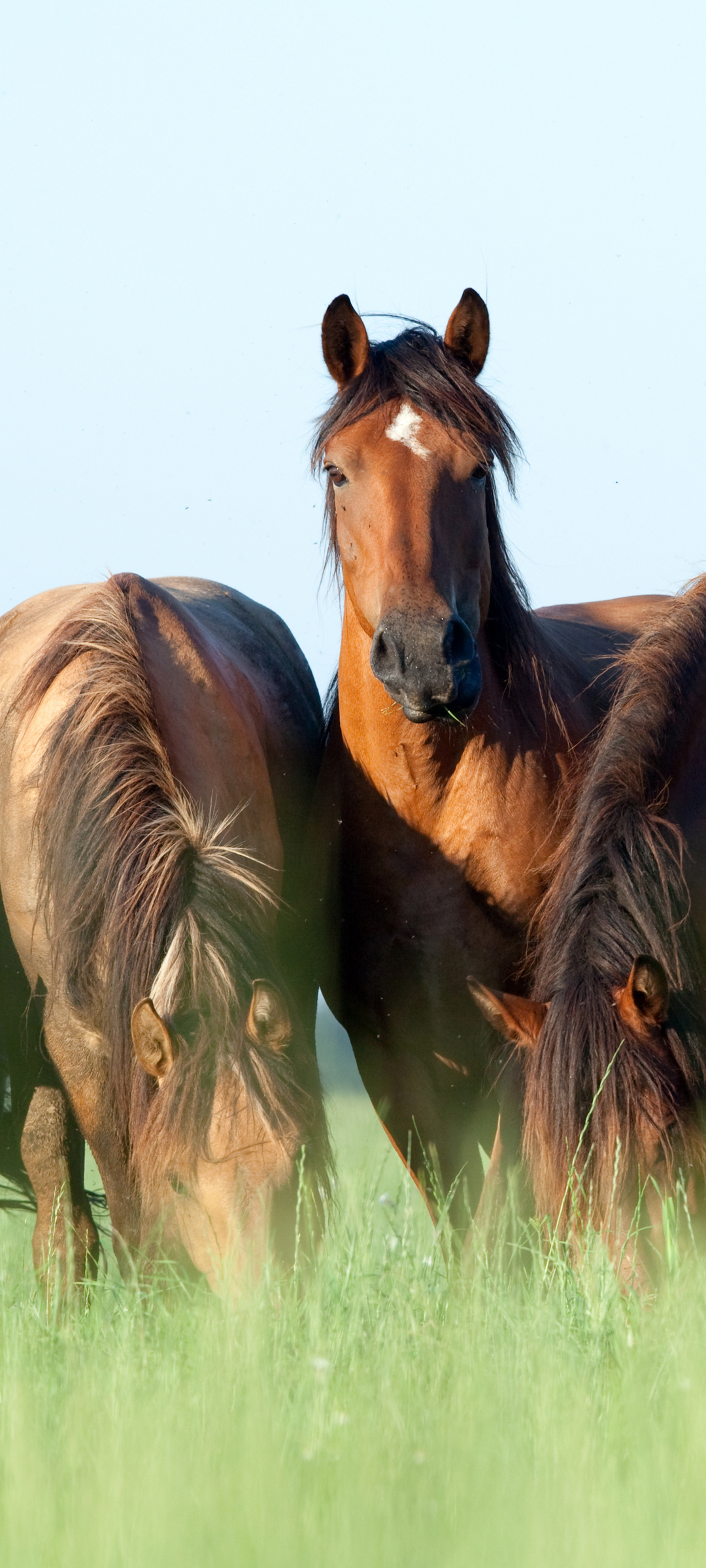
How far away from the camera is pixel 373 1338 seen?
240cm

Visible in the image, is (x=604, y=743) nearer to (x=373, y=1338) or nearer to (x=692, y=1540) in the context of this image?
(x=373, y=1338)

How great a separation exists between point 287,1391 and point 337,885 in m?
2.33

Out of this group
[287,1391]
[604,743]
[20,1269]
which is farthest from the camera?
[20,1269]

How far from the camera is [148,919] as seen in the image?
2979 millimetres

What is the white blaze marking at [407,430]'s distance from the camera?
395 cm

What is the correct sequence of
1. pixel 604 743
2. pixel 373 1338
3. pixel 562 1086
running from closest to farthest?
pixel 373 1338, pixel 562 1086, pixel 604 743

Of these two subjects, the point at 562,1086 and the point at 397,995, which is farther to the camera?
the point at 397,995

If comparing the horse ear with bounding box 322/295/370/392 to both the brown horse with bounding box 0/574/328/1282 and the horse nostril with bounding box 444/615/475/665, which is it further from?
the horse nostril with bounding box 444/615/475/665

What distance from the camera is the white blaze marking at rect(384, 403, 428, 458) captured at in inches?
155

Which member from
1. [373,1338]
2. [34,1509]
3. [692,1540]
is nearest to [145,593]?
[373,1338]

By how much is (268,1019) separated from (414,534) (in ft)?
5.07

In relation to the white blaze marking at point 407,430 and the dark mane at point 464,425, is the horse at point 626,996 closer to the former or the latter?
the dark mane at point 464,425

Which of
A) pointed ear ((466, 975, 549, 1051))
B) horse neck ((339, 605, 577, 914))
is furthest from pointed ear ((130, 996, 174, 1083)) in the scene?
horse neck ((339, 605, 577, 914))

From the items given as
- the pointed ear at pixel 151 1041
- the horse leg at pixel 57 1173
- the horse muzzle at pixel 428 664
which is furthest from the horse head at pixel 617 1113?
the horse leg at pixel 57 1173
